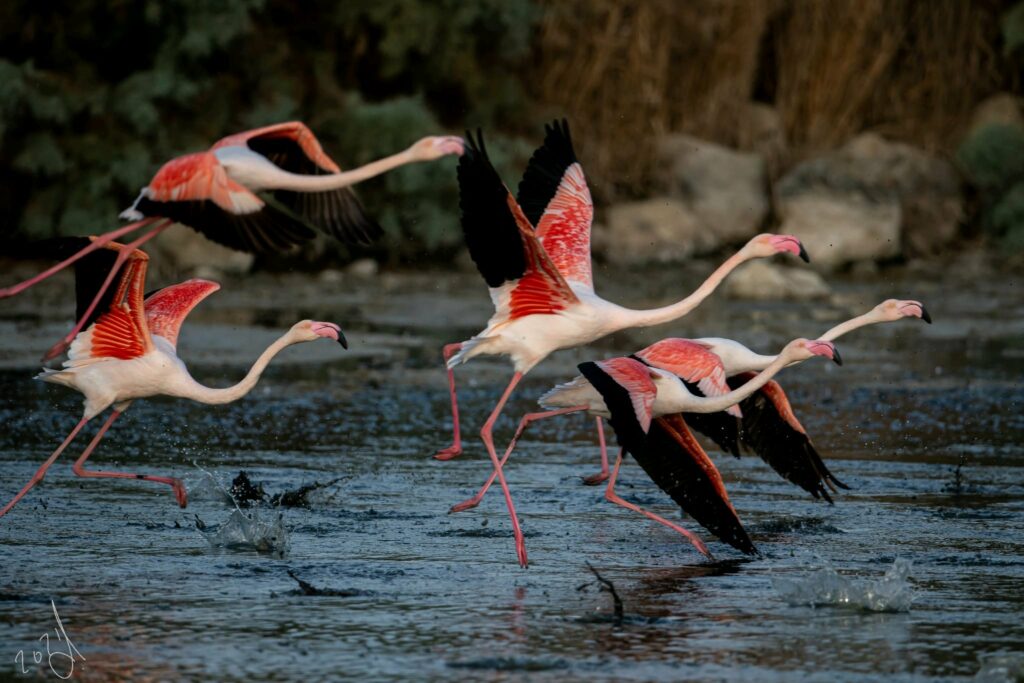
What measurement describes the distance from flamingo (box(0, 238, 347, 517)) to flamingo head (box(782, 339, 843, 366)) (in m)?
1.88

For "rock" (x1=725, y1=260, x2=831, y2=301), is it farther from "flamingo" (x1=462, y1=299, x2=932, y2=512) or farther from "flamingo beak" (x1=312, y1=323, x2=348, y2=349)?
"flamingo beak" (x1=312, y1=323, x2=348, y2=349)

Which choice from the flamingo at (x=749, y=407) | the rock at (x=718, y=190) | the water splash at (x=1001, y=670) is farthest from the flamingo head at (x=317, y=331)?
the rock at (x=718, y=190)

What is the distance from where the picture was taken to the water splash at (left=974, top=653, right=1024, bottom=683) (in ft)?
16.2

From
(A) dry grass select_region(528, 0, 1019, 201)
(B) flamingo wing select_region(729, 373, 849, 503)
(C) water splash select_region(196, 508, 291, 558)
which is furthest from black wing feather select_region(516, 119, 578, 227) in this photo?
(A) dry grass select_region(528, 0, 1019, 201)

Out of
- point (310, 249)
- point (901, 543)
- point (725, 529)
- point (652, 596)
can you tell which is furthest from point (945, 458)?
point (310, 249)

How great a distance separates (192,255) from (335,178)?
352 inches

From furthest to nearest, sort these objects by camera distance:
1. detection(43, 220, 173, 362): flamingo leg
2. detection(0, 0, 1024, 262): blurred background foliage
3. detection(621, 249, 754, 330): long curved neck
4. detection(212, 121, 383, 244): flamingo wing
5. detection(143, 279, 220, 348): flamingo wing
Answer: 1. detection(0, 0, 1024, 262): blurred background foliage
2. detection(143, 279, 220, 348): flamingo wing
3. detection(621, 249, 754, 330): long curved neck
4. detection(212, 121, 383, 244): flamingo wing
5. detection(43, 220, 173, 362): flamingo leg

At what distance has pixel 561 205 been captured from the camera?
8508 millimetres

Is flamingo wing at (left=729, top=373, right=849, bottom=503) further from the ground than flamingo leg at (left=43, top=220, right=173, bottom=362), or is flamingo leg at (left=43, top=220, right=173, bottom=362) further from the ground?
flamingo leg at (left=43, top=220, right=173, bottom=362)

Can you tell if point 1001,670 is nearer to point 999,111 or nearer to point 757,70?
point 999,111

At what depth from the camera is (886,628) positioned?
5633 millimetres

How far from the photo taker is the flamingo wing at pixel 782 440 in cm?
759
